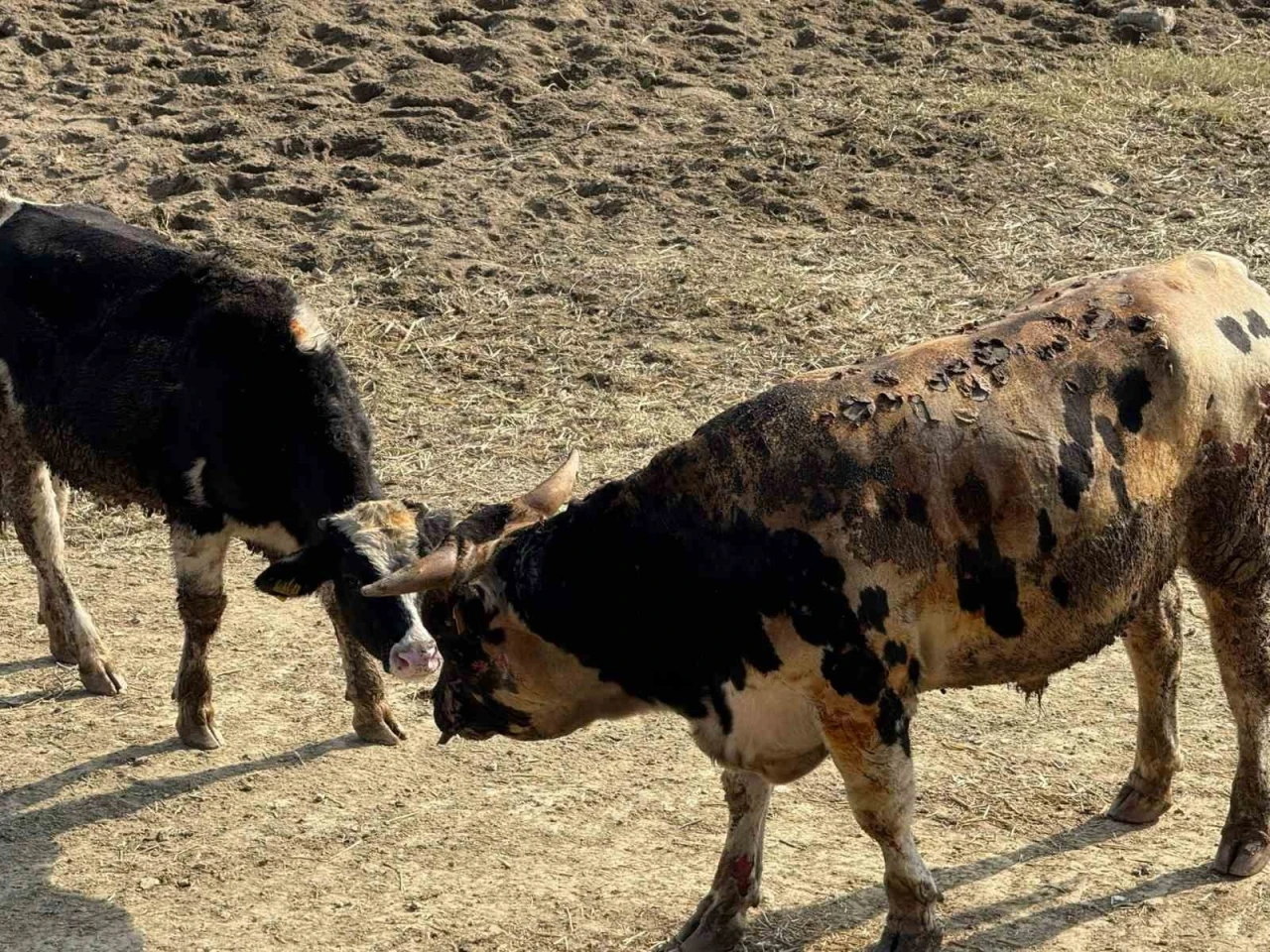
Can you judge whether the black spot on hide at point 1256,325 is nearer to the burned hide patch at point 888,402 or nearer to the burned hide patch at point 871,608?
the burned hide patch at point 888,402

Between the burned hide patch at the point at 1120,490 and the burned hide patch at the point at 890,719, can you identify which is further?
the burned hide patch at the point at 1120,490

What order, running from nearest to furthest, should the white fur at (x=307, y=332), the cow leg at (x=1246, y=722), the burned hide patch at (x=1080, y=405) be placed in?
1. the burned hide patch at (x=1080, y=405)
2. the cow leg at (x=1246, y=722)
3. the white fur at (x=307, y=332)

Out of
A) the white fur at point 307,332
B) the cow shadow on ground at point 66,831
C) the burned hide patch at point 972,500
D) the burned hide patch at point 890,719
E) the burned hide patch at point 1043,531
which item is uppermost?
the burned hide patch at point 972,500

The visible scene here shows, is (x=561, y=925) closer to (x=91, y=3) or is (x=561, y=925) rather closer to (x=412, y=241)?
(x=412, y=241)

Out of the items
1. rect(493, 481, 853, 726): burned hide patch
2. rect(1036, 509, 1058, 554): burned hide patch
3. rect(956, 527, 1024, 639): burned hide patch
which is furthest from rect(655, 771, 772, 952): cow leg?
rect(1036, 509, 1058, 554): burned hide patch

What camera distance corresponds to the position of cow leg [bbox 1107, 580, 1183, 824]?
21.0 ft

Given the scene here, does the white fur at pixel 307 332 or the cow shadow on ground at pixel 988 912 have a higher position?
the white fur at pixel 307 332

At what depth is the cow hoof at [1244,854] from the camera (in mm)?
6129

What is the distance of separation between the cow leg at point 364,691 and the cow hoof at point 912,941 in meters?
2.67

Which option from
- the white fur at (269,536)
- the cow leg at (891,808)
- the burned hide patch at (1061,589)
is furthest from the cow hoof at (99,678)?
the burned hide patch at (1061,589)

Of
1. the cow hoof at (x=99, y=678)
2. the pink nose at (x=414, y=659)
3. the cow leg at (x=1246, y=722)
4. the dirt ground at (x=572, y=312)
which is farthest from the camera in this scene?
the cow hoof at (x=99, y=678)

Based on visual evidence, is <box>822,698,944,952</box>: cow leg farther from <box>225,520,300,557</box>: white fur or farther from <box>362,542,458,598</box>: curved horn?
<box>225,520,300,557</box>: white fur

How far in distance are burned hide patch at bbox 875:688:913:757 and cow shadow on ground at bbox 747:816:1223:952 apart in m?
0.96

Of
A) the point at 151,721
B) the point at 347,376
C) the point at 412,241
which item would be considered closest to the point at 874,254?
the point at 412,241
